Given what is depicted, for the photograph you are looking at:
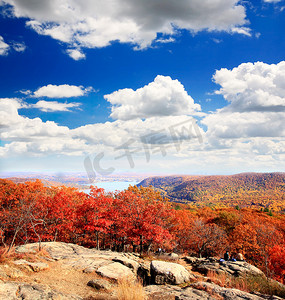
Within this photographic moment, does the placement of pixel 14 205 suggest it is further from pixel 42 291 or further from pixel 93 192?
pixel 42 291

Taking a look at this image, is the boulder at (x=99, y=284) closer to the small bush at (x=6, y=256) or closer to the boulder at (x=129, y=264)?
the boulder at (x=129, y=264)

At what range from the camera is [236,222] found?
163ft

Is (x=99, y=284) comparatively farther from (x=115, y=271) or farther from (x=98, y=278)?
(x=115, y=271)

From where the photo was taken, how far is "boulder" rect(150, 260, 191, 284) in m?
12.2

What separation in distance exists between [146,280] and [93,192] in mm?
14793

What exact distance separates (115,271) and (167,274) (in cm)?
329

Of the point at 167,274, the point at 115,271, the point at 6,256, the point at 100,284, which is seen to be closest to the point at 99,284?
the point at 100,284

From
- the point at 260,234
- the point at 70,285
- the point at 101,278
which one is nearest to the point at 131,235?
the point at 101,278

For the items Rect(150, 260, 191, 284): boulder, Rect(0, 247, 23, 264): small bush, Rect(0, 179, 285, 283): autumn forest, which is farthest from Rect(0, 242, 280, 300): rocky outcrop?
Rect(0, 179, 285, 283): autumn forest

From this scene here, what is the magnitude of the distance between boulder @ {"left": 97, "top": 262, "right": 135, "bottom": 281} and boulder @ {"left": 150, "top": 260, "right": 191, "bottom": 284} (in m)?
1.53

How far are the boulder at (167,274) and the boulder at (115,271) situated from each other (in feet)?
5.02

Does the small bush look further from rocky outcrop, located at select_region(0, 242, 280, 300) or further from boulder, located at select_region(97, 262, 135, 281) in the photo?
boulder, located at select_region(97, 262, 135, 281)

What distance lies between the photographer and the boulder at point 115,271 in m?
12.2

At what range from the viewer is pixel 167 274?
12.4m
